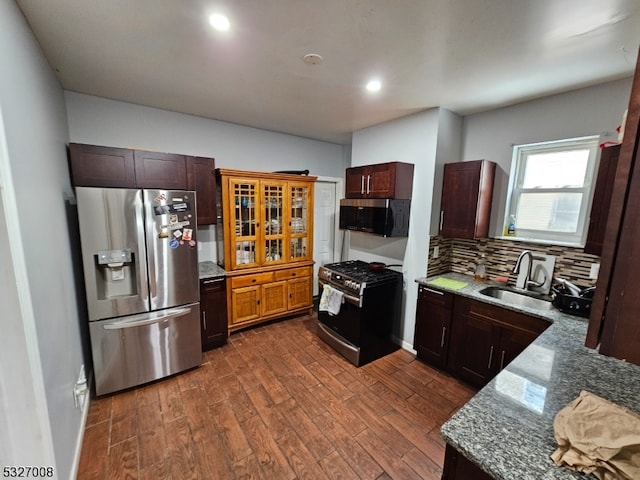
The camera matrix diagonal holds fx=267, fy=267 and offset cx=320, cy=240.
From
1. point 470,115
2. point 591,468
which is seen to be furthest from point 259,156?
point 591,468

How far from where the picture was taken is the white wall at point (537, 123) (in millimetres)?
2064

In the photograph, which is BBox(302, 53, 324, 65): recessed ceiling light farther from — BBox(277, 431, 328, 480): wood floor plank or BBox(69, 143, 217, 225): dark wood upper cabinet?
BBox(277, 431, 328, 480): wood floor plank

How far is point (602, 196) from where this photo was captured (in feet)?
5.54

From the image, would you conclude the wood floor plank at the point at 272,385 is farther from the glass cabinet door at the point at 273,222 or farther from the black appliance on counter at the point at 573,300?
the black appliance on counter at the point at 573,300

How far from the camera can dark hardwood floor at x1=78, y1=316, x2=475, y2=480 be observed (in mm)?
1675

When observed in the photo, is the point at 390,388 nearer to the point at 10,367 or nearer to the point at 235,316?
the point at 235,316

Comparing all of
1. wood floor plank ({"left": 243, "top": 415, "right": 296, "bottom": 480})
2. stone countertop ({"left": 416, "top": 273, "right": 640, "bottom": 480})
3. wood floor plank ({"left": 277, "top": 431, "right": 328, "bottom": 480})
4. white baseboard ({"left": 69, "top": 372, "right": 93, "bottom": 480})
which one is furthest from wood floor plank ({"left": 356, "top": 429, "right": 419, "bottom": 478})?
white baseboard ({"left": 69, "top": 372, "right": 93, "bottom": 480})

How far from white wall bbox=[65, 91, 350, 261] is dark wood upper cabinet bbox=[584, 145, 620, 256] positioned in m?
3.29

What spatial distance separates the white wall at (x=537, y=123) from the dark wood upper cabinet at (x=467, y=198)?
12cm

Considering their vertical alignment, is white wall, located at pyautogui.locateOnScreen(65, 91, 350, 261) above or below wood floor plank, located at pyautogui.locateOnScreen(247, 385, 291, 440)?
above

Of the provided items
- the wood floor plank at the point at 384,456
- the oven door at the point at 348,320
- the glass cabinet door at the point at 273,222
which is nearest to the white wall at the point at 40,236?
the wood floor plank at the point at 384,456

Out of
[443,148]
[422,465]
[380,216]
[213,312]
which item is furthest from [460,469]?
[443,148]

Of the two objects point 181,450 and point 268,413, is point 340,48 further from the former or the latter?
point 181,450

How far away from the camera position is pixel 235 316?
322 cm
